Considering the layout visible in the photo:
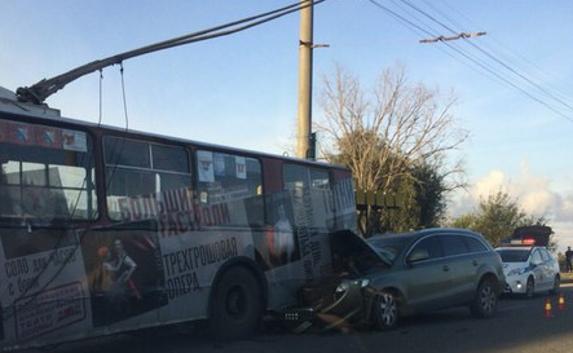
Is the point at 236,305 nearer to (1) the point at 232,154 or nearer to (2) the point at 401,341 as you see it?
(1) the point at 232,154

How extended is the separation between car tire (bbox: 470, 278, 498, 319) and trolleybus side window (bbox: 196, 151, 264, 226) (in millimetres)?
5042

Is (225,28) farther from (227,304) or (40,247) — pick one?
(40,247)

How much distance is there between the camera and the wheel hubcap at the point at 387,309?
12.1 meters

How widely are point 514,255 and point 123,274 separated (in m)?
14.6

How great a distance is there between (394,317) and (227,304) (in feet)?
9.70

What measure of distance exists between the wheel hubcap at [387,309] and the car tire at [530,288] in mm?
8975

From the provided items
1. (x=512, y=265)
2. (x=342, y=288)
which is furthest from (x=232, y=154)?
(x=512, y=265)

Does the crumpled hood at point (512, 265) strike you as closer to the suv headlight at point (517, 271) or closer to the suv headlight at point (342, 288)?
the suv headlight at point (517, 271)

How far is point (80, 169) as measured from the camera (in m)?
9.12

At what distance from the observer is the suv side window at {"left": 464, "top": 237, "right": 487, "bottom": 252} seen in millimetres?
14703

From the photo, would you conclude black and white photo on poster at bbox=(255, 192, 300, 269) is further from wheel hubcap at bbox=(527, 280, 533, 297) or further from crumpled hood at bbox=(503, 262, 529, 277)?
wheel hubcap at bbox=(527, 280, 533, 297)

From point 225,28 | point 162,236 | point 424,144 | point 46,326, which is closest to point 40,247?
point 46,326

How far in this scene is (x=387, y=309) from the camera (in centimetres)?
1229

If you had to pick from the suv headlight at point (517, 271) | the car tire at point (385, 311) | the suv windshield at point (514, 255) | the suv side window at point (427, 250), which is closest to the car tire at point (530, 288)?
the suv headlight at point (517, 271)
